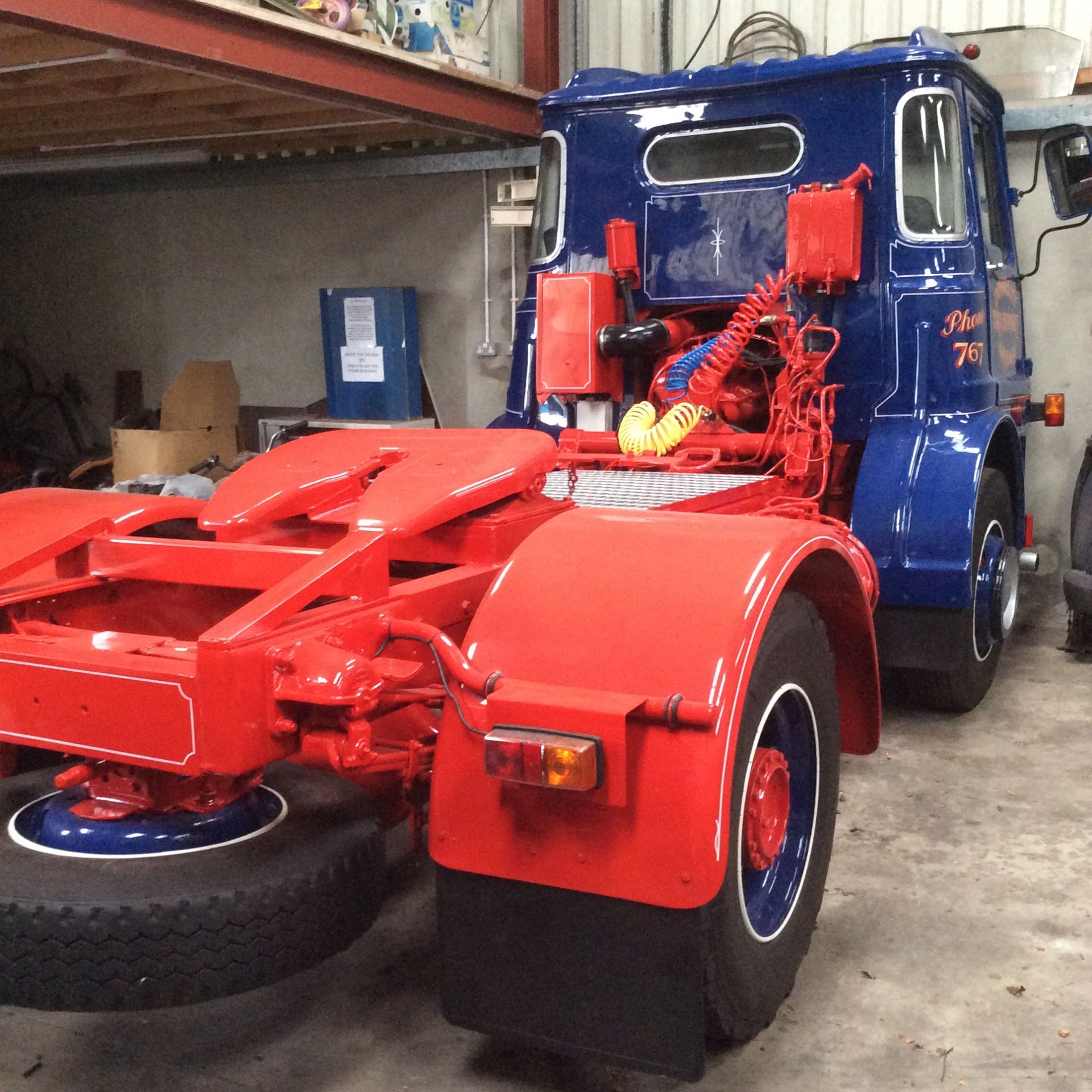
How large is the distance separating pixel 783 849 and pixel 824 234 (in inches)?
91.7

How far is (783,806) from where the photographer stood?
6.93 feet

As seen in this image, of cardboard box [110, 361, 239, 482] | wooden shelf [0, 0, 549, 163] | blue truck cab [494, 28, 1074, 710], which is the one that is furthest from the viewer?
cardboard box [110, 361, 239, 482]

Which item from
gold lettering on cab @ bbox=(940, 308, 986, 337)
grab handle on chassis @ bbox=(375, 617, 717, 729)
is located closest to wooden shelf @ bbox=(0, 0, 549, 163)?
gold lettering on cab @ bbox=(940, 308, 986, 337)

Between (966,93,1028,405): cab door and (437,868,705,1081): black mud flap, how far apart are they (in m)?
3.03

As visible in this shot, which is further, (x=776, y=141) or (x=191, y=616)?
(x=776, y=141)

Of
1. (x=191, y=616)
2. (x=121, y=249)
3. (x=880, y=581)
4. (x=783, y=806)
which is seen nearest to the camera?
(x=783, y=806)

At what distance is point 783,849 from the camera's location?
2.27m

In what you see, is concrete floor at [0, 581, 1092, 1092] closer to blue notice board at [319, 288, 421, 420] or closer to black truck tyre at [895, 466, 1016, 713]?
black truck tyre at [895, 466, 1016, 713]

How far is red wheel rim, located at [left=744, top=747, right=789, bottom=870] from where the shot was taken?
6.40 feet

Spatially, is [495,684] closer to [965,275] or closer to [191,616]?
[191,616]

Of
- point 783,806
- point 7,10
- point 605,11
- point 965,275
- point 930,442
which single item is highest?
point 605,11

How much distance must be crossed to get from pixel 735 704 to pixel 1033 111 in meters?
5.26

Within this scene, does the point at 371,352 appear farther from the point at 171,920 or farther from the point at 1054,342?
the point at 171,920

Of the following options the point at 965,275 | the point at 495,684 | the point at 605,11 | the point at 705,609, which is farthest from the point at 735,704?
the point at 605,11
